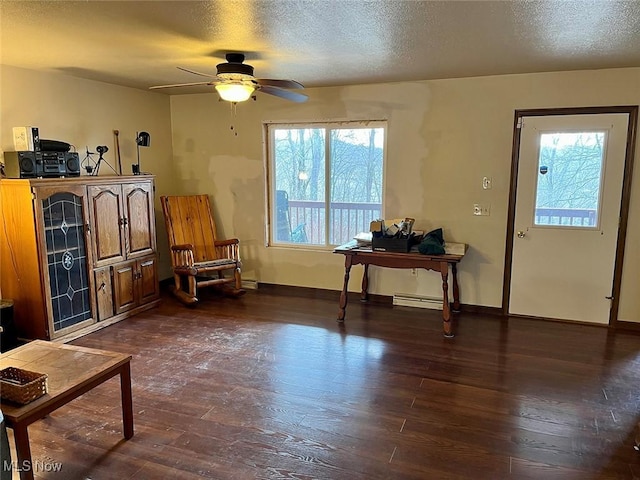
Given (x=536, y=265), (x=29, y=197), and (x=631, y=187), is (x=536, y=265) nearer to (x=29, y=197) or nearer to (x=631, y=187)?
(x=631, y=187)

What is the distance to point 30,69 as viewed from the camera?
158 inches

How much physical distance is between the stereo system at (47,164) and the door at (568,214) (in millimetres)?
4093

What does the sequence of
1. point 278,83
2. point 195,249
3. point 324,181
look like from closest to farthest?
point 278,83 → point 324,181 → point 195,249

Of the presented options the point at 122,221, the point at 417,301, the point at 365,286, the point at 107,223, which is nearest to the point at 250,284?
the point at 365,286

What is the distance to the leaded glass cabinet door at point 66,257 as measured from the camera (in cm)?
370

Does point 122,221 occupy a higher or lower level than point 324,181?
lower

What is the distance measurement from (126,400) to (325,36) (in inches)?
98.2

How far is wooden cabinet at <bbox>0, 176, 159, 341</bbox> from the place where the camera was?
12.0 ft

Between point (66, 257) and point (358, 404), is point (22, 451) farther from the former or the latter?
point (66, 257)

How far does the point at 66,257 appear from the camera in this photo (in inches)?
153

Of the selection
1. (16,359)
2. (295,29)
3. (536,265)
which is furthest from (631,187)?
(16,359)

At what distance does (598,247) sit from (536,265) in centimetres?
54

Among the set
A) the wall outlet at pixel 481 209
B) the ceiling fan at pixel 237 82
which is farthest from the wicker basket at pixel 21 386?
the wall outlet at pixel 481 209

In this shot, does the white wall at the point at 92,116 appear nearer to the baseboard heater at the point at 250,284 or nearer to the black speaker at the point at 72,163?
the black speaker at the point at 72,163
